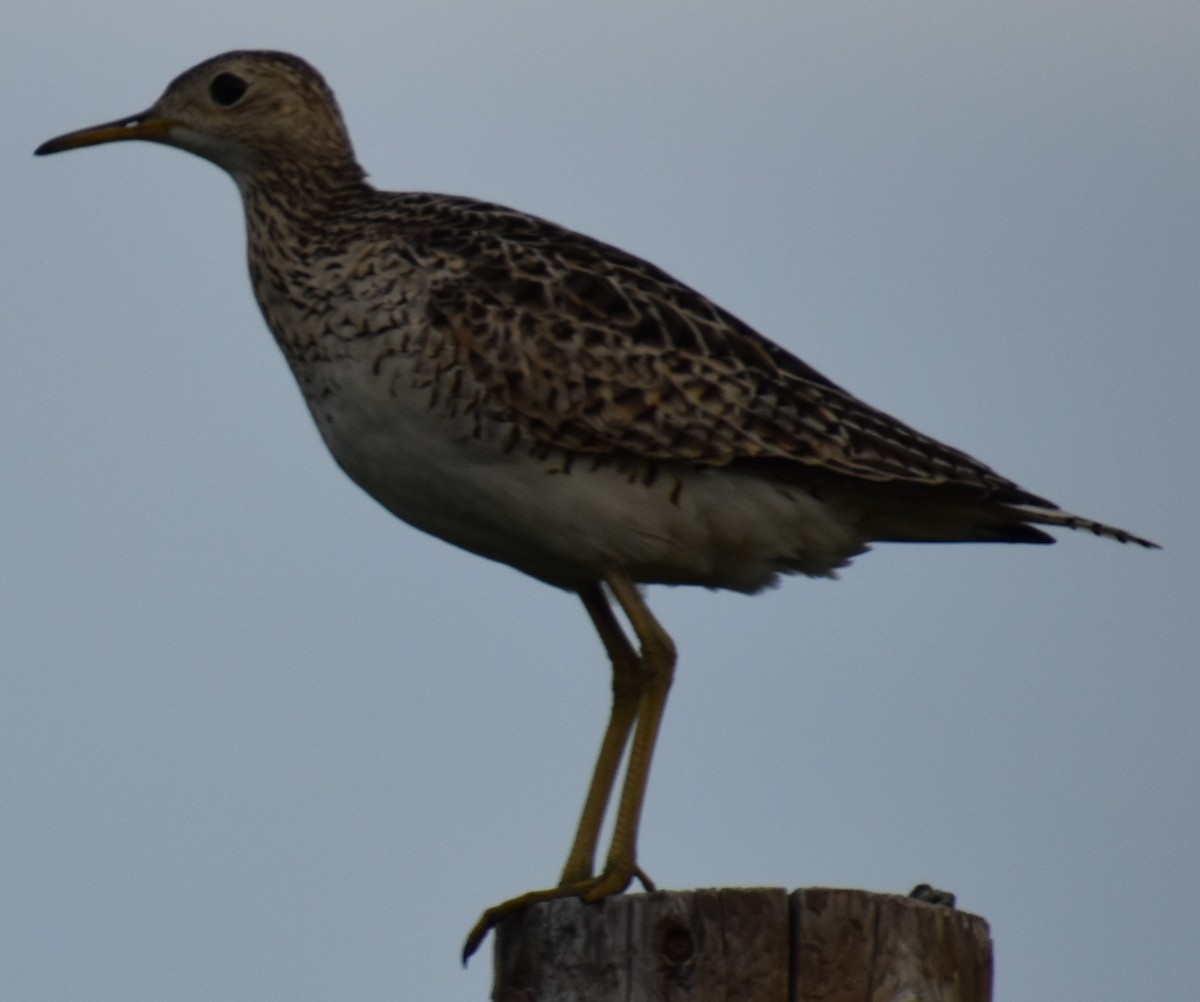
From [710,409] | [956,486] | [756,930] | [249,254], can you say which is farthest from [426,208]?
[756,930]

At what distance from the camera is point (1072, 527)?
Answer: 10.6 metres

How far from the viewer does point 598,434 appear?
416 inches

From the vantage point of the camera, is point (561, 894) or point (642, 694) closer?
point (561, 894)

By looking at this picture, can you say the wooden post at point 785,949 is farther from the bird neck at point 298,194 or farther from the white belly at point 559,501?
the bird neck at point 298,194

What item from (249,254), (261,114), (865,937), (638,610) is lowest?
(865,937)

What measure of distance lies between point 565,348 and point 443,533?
989 millimetres

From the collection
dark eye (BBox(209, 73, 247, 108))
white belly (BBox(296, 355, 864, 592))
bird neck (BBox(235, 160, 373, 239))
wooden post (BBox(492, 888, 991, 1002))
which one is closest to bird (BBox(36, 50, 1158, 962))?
white belly (BBox(296, 355, 864, 592))

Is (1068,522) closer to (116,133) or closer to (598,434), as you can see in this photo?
(598,434)

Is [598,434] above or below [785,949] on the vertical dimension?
above

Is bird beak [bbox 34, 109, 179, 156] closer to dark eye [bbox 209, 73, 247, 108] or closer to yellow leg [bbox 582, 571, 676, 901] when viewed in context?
dark eye [bbox 209, 73, 247, 108]

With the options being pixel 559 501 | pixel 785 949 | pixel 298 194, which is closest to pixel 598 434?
pixel 559 501

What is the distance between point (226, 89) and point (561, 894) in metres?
5.00

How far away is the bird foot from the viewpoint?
9.43 meters

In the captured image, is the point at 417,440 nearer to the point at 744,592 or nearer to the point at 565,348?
the point at 565,348
